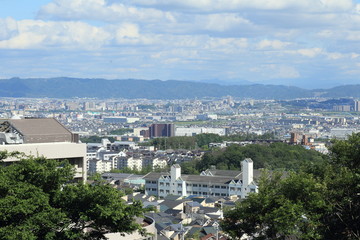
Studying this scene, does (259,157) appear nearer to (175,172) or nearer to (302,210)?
(175,172)

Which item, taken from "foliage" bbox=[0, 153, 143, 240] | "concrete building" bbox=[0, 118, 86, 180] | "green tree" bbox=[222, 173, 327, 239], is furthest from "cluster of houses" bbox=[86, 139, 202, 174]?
"foliage" bbox=[0, 153, 143, 240]

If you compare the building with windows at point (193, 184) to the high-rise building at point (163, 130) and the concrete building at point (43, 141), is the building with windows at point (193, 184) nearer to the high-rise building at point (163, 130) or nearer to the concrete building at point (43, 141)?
the concrete building at point (43, 141)

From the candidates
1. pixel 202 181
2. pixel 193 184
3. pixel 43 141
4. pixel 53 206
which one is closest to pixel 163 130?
pixel 193 184

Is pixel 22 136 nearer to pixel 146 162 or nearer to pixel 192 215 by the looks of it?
pixel 192 215

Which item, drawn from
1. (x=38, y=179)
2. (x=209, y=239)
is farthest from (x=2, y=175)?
(x=209, y=239)

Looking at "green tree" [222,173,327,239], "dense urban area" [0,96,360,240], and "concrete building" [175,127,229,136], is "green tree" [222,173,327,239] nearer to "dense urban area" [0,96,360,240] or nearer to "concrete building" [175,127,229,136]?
"dense urban area" [0,96,360,240]

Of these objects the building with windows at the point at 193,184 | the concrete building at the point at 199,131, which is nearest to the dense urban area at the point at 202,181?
the building with windows at the point at 193,184
